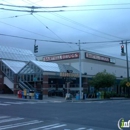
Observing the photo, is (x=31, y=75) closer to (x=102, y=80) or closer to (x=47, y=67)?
(x=47, y=67)

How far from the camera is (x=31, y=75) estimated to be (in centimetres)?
4919

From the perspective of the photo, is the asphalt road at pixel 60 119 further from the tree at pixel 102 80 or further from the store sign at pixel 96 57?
Answer: the store sign at pixel 96 57

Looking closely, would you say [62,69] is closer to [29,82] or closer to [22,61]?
[29,82]


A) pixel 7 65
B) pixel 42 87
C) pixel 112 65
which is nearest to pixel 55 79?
pixel 42 87

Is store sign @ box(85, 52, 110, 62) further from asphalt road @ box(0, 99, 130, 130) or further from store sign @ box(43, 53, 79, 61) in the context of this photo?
asphalt road @ box(0, 99, 130, 130)

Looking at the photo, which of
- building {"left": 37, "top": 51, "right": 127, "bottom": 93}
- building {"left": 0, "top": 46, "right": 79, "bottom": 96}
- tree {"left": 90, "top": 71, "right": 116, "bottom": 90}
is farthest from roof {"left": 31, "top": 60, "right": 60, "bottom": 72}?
tree {"left": 90, "top": 71, "right": 116, "bottom": 90}

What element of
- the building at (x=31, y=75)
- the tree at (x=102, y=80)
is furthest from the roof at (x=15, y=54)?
the tree at (x=102, y=80)

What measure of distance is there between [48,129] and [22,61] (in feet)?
162

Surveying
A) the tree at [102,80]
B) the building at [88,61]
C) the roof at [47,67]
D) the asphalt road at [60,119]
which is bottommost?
the asphalt road at [60,119]

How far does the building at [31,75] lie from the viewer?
47156 millimetres

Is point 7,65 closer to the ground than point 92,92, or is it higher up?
higher up

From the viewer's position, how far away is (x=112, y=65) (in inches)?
2817

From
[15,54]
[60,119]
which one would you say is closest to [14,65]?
[15,54]

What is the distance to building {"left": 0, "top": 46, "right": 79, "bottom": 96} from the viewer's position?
4716 centimetres
